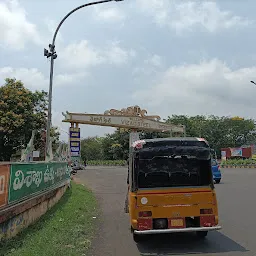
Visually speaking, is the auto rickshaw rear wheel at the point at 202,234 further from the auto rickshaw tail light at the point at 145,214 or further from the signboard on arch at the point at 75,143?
the signboard on arch at the point at 75,143

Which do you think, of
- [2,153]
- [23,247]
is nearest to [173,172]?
[23,247]

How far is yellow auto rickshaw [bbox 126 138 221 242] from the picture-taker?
765 cm

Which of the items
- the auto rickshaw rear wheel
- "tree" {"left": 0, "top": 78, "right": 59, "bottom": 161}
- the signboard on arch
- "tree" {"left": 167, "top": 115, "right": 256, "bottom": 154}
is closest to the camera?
the auto rickshaw rear wheel

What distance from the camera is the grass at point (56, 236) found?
694cm

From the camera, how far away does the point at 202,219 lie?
7688 millimetres

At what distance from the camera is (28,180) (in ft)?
30.7

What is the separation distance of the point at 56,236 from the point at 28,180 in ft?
5.89

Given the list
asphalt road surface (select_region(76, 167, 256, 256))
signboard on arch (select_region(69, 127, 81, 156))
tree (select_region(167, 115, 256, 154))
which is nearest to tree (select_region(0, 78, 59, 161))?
signboard on arch (select_region(69, 127, 81, 156))

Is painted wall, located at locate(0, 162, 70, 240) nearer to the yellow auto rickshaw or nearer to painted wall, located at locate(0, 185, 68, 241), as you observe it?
painted wall, located at locate(0, 185, 68, 241)

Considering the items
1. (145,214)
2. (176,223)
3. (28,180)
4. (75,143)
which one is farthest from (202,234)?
(75,143)

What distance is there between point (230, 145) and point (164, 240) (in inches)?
3334

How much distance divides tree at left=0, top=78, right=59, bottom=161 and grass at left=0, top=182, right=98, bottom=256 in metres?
20.4

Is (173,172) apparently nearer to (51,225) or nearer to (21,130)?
(51,225)

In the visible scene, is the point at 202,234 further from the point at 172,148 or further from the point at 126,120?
the point at 126,120
